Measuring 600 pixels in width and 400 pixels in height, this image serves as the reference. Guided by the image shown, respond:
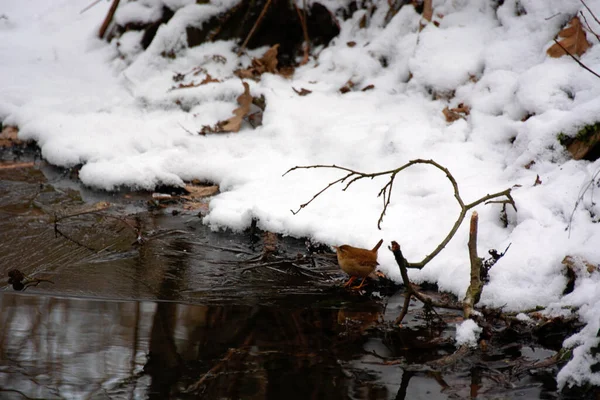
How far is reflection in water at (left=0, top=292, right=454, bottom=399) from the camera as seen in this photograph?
1938 mm

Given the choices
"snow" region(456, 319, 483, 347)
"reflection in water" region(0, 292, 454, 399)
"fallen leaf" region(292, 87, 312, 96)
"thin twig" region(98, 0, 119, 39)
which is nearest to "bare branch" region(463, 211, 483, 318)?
"snow" region(456, 319, 483, 347)

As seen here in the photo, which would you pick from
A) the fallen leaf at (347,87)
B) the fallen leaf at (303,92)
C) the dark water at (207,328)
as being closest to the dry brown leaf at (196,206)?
the dark water at (207,328)

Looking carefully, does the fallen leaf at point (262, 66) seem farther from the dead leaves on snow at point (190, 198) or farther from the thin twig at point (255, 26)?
the dead leaves on snow at point (190, 198)

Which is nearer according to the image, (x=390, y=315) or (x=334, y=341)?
(x=334, y=341)

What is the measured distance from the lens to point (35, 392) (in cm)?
189

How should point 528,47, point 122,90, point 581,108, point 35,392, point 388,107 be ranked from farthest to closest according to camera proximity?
point 122,90, point 388,107, point 528,47, point 581,108, point 35,392

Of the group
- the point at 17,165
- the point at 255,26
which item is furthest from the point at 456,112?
the point at 17,165

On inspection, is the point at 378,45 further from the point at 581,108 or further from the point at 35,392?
the point at 35,392

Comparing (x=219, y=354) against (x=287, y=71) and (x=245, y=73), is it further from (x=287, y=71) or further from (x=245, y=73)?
(x=287, y=71)

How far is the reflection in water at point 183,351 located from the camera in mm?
1938

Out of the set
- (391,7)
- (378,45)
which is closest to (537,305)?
(378,45)

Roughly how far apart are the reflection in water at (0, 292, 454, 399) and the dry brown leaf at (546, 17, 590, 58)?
89.8 inches

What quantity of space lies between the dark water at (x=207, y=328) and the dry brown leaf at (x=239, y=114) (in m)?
1.41

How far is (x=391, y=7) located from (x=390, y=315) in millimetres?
3584
